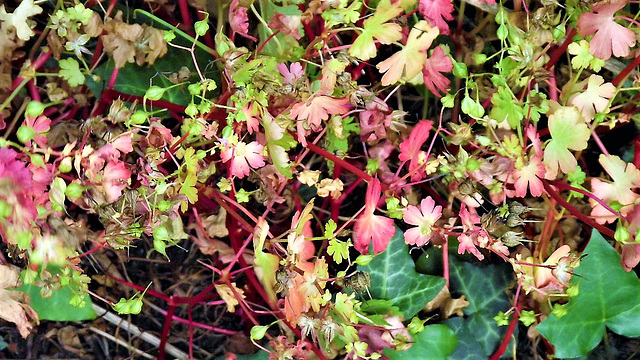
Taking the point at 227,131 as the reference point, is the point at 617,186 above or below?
below

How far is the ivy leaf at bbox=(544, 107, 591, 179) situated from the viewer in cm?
97

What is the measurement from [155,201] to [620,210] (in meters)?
0.78

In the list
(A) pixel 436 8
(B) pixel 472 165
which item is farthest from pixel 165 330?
(A) pixel 436 8

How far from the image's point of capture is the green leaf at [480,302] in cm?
117

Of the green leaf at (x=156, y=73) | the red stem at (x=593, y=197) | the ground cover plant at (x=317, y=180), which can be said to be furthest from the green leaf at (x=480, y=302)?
the green leaf at (x=156, y=73)

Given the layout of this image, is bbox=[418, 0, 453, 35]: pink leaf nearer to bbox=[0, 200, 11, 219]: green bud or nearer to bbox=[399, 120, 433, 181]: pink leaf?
bbox=[399, 120, 433, 181]: pink leaf

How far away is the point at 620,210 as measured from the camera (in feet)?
3.37

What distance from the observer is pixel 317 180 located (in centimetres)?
113

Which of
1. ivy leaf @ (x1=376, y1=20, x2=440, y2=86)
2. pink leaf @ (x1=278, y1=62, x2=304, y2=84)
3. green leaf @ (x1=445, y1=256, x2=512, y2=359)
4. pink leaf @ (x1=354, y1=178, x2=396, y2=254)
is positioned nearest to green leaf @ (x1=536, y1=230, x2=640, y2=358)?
green leaf @ (x1=445, y1=256, x2=512, y2=359)

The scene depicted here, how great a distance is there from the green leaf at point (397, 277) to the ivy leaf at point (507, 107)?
0.30 meters

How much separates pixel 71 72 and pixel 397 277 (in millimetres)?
730

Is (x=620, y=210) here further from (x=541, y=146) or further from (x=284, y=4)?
(x=284, y=4)

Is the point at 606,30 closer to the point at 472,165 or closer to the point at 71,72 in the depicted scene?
the point at 472,165

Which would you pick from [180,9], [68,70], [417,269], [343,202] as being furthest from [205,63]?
[417,269]
